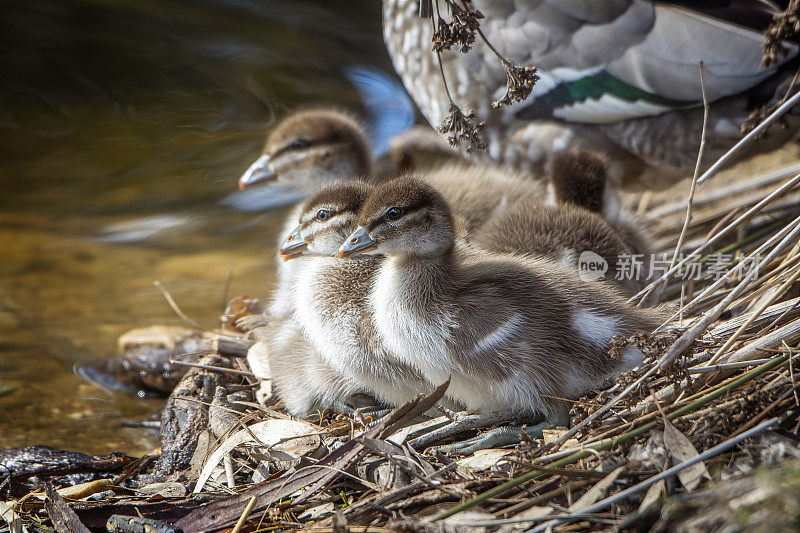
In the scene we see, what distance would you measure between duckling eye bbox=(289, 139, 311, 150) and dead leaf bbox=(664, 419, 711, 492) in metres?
2.31

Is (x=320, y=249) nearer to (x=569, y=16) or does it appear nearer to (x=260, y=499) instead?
(x=260, y=499)

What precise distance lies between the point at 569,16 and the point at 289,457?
264 cm

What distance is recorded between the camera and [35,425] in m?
3.84

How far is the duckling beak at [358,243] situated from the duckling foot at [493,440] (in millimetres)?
673

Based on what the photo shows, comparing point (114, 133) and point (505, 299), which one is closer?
point (505, 299)

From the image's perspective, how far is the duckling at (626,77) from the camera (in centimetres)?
398

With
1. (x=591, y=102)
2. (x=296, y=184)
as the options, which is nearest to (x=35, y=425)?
(x=296, y=184)

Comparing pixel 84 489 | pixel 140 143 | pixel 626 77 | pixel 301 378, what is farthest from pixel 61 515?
pixel 140 143

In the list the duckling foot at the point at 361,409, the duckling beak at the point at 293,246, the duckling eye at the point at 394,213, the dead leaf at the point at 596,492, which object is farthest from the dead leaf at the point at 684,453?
the duckling beak at the point at 293,246

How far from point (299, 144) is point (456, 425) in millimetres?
1785

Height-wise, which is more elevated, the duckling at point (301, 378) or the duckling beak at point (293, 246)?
the duckling beak at point (293, 246)

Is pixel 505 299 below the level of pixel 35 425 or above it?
above

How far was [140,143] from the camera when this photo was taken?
6473 millimetres

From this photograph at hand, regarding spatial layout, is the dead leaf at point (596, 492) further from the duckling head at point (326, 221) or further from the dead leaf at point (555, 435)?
the duckling head at point (326, 221)
